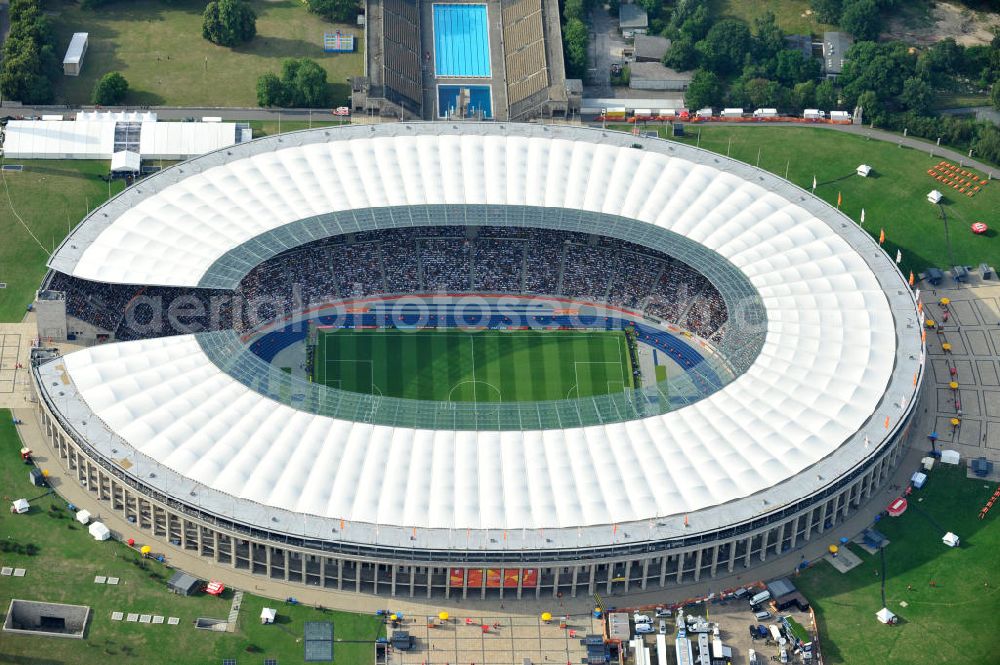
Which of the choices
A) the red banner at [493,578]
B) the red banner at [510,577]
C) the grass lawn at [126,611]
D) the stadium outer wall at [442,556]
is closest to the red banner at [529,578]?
the stadium outer wall at [442,556]

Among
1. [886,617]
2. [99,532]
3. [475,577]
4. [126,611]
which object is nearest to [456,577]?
[475,577]

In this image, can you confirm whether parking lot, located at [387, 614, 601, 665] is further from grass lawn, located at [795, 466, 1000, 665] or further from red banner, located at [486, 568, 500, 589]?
grass lawn, located at [795, 466, 1000, 665]

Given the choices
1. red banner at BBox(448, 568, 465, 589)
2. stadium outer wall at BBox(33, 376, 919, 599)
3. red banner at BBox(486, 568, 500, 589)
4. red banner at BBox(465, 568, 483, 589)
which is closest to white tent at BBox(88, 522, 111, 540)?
stadium outer wall at BBox(33, 376, 919, 599)

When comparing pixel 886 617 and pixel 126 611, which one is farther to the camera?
pixel 886 617

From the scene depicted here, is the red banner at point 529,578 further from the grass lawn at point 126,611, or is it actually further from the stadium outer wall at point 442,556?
the grass lawn at point 126,611

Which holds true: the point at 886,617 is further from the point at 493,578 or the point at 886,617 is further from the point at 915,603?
the point at 493,578

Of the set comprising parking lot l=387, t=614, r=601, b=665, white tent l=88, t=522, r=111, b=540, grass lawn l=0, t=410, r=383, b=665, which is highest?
white tent l=88, t=522, r=111, b=540
